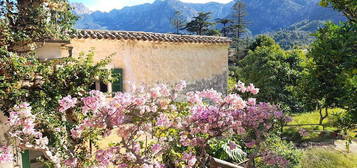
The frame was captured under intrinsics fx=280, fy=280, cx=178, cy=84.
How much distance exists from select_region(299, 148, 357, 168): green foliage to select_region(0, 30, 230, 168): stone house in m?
4.59

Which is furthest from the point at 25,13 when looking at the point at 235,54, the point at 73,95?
the point at 235,54

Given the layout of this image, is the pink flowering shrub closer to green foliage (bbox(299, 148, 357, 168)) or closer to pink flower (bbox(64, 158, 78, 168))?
pink flower (bbox(64, 158, 78, 168))

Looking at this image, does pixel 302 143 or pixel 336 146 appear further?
pixel 302 143

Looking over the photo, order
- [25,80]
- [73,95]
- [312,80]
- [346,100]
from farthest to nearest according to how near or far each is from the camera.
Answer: [73,95] < [25,80] < [312,80] < [346,100]

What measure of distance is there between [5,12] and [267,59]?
53.5 feet

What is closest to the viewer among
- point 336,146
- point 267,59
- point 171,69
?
point 171,69

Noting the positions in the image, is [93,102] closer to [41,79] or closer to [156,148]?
[156,148]

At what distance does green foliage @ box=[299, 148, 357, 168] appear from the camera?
30.7ft

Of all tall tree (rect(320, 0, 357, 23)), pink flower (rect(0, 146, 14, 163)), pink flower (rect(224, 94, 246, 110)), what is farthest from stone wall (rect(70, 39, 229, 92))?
tall tree (rect(320, 0, 357, 23))

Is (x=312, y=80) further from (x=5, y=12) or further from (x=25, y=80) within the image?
(x=5, y=12)

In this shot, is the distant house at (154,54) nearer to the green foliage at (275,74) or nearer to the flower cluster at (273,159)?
the flower cluster at (273,159)

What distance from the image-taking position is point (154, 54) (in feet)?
33.2

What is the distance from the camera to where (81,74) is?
6.04 m

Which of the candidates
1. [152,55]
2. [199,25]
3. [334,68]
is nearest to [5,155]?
[334,68]
